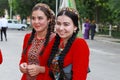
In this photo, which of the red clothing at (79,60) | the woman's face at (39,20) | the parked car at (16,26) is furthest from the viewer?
the parked car at (16,26)

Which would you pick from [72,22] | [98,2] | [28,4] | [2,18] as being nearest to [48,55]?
[72,22]

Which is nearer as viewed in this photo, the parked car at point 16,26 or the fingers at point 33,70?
the fingers at point 33,70

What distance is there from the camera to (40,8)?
3.53 metres

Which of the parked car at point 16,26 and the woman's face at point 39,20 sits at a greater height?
the woman's face at point 39,20

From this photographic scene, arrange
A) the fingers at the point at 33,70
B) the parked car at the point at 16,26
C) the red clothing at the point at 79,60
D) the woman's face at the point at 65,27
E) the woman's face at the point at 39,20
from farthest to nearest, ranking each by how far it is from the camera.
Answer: the parked car at the point at 16,26 < the woman's face at the point at 39,20 < the fingers at the point at 33,70 < the woman's face at the point at 65,27 < the red clothing at the point at 79,60

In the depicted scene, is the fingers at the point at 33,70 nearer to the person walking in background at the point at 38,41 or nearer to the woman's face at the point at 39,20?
the person walking in background at the point at 38,41

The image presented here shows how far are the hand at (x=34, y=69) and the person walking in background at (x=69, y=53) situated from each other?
0.32 feet

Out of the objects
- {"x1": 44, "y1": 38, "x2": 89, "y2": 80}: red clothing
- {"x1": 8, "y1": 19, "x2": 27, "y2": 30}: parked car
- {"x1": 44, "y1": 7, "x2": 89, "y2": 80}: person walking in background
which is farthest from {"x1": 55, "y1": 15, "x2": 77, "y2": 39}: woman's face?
{"x1": 8, "y1": 19, "x2": 27, "y2": 30}: parked car

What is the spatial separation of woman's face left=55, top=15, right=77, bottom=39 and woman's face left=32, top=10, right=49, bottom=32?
33cm

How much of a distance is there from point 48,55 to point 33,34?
0.34 metres

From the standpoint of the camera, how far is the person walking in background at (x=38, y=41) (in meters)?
3.43

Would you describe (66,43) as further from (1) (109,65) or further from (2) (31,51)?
(1) (109,65)

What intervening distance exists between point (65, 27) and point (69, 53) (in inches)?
8.8

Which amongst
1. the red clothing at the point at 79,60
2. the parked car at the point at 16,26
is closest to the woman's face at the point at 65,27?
the red clothing at the point at 79,60
